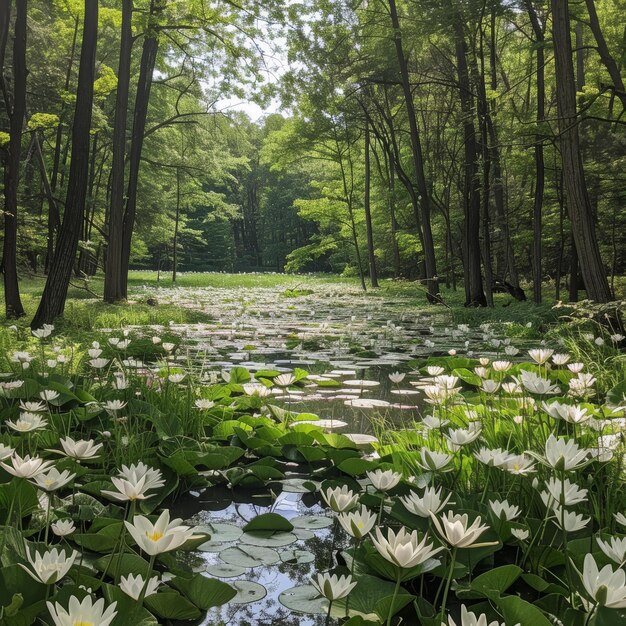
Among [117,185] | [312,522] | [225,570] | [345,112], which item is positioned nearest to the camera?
[225,570]

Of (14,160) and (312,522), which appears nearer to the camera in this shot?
(312,522)

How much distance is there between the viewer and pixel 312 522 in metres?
1.89

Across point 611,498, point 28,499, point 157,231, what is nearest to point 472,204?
point 611,498

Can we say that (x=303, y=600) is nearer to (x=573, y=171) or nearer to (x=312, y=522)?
(x=312, y=522)

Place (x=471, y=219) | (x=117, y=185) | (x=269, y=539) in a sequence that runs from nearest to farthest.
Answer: (x=269, y=539)
(x=117, y=185)
(x=471, y=219)

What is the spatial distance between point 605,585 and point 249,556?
102cm

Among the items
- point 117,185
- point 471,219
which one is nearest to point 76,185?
point 117,185

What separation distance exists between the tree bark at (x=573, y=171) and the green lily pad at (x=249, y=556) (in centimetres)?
563

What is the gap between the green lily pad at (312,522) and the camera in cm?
186

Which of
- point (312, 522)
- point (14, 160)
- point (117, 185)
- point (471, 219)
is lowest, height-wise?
point (312, 522)

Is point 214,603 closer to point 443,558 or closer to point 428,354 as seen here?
point 443,558

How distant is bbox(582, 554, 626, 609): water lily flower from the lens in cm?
84

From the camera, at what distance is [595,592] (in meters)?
0.84

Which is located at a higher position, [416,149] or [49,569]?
[416,149]
